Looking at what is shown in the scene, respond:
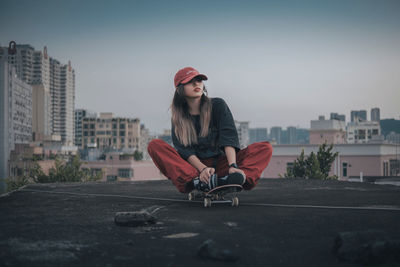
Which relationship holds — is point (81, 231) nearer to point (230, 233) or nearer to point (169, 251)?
point (169, 251)

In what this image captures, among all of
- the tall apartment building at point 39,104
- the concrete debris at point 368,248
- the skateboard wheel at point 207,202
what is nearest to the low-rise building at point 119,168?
the skateboard wheel at point 207,202

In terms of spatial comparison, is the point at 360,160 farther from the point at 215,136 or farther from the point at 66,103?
the point at 66,103

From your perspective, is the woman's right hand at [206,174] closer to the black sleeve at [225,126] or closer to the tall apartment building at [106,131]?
the black sleeve at [225,126]

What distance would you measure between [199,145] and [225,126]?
34cm

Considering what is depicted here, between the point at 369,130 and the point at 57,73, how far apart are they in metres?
123

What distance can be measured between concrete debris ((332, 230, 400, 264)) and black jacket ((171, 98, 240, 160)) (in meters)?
1.98

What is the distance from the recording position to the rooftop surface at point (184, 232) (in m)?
2.03

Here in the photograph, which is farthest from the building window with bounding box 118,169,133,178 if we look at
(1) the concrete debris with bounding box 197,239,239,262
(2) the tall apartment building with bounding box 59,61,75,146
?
(2) the tall apartment building with bounding box 59,61,75,146

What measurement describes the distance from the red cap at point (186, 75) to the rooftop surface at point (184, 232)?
4.22 feet

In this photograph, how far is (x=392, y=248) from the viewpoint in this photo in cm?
190

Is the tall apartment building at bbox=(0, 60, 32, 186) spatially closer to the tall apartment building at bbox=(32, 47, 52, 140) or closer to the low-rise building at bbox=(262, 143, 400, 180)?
the tall apartment building at bbox=(32, 47, 52, 140)

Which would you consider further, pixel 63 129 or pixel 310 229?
pixel 63 129

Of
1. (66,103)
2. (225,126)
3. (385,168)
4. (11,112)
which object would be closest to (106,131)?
(11,112)

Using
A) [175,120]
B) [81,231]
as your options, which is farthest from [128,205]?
[81,231]
